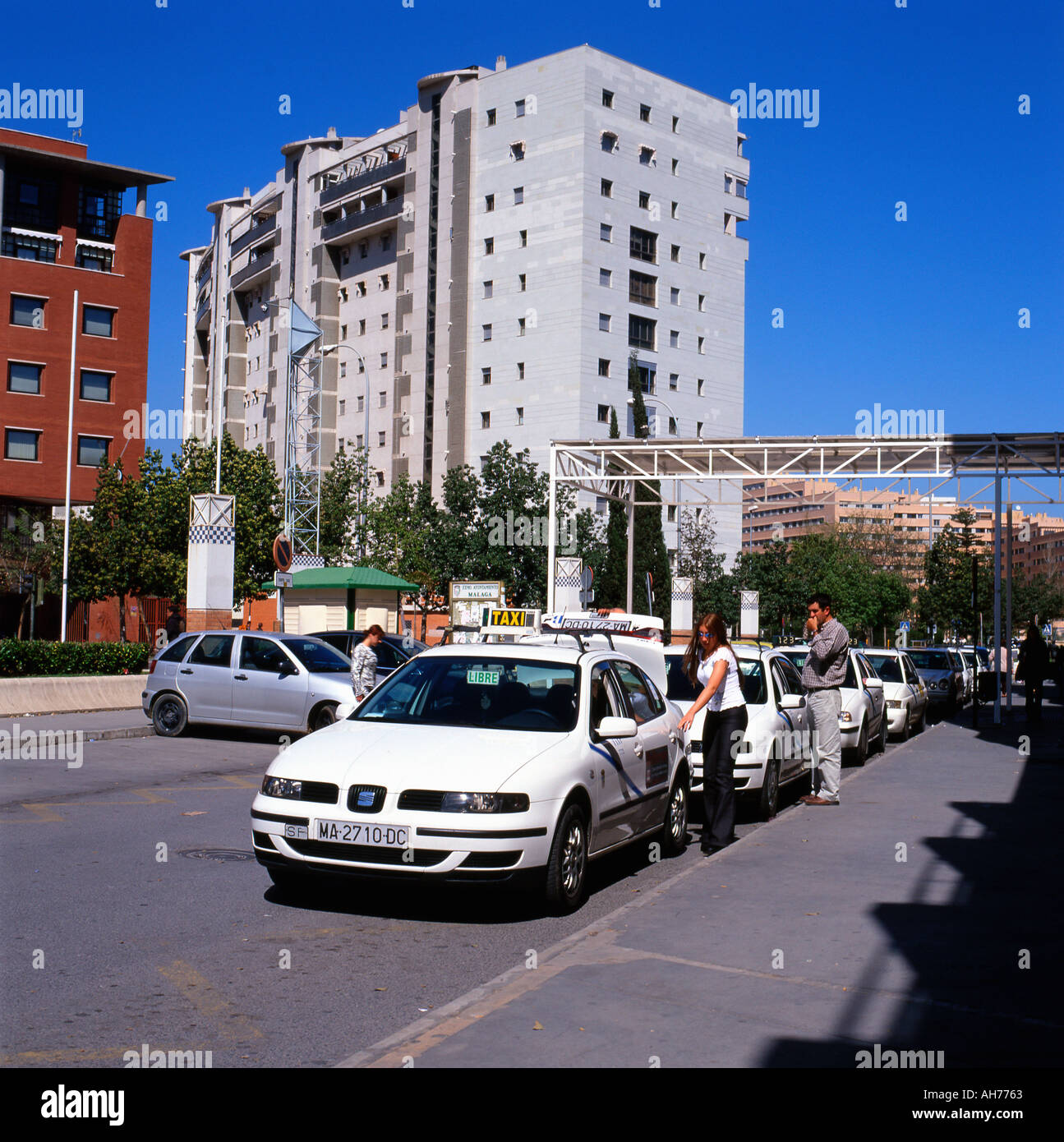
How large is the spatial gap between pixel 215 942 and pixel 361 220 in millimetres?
77366

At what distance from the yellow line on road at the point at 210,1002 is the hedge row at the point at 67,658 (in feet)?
60.9

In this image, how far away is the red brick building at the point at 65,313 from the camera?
181ft

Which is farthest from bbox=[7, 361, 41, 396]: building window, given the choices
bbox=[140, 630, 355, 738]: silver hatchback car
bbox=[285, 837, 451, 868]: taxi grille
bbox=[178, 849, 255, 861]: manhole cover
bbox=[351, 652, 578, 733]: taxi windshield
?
bbox=[285, 837, 451, 868]: taxi grille

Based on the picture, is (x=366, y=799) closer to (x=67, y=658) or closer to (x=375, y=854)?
(x=375, y=854)

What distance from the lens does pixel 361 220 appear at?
79.9 metres

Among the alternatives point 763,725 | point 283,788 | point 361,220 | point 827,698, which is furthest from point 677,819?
point 361,220

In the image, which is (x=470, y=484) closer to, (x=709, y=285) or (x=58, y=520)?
(x=58, y=520)

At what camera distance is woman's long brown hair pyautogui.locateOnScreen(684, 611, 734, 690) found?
10.3 meters

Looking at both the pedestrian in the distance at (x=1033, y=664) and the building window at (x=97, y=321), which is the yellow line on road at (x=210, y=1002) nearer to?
the pedestrian in the distance at (x=1033, y=664)

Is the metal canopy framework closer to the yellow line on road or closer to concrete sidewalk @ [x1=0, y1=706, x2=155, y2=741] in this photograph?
concrete sidewalk @ [x1=0, y1=706, x2=155, y2=741]

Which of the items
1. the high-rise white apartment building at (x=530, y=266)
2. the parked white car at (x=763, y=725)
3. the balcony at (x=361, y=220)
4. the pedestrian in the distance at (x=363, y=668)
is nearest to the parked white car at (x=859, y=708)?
the parked white car at (x=763, y=725)

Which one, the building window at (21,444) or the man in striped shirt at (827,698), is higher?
the building window at (21,444)
